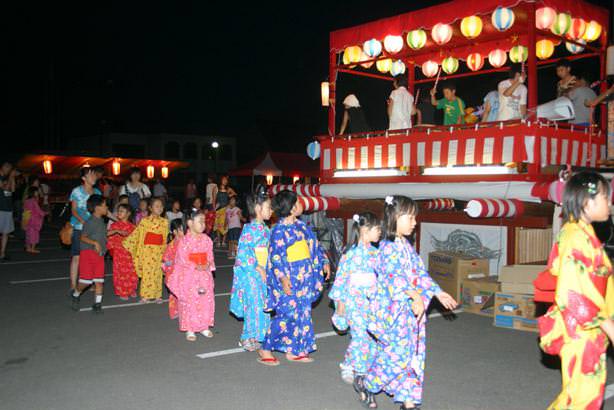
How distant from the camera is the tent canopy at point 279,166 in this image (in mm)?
25250

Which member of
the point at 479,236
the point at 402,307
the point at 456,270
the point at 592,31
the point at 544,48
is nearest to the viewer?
the point at 402,307

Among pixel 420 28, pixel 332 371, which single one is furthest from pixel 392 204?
pixel 420 28

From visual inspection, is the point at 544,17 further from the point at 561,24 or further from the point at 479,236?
the point at 479,236

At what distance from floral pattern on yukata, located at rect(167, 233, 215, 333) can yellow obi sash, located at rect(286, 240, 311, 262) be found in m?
1.55

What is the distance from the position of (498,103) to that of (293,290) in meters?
6.45

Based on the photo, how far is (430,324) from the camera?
23.3 feet

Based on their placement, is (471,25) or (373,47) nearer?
(471,25)

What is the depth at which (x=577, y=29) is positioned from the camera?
9273 mm

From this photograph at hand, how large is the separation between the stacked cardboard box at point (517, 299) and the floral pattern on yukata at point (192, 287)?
3.62m

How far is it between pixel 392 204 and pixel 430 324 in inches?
135

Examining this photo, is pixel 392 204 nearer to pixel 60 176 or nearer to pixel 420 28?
pixel 420 28

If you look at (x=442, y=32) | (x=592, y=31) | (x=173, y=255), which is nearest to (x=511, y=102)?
(x=442, y=32)

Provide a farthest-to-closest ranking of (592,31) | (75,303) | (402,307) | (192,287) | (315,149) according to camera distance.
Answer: (315,149)
(592,31)
(75,303)
(192,287)
(402,307)

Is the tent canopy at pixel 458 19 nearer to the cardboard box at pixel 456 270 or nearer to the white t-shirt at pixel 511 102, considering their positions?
the white t-shirt at pixel 511 102
